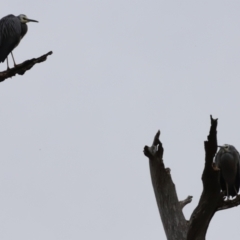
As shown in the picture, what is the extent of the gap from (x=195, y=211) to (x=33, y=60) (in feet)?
10.6

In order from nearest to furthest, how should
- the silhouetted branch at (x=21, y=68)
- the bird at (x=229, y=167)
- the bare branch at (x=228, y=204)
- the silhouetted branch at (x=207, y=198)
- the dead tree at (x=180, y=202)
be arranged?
the silhouetted branch at (x=207, y=198)
the dead tree at (x=180, y=202)
the bare branch at (x=228, y=204)
the silhouetted branch at (x=21, y=68)
the bird at (x=229, y=167)

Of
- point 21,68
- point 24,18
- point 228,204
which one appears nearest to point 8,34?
point 24,18

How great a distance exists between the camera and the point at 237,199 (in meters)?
9.62

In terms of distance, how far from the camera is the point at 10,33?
1268 centimetres

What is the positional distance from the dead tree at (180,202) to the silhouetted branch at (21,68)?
2.15m

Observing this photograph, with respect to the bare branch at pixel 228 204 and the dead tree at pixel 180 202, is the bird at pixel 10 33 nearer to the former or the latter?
the dead tree at pixel 180 202

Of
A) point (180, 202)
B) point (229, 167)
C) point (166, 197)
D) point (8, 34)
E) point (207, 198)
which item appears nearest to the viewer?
point (207, 198)

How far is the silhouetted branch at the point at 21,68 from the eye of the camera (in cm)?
988

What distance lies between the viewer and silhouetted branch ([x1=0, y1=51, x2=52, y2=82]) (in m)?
9.88

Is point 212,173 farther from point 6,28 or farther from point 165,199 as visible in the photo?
point 6,28

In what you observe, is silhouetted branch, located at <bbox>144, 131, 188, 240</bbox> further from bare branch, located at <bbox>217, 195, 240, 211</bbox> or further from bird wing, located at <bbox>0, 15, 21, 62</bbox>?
bird wing, located at <bbox>0, 15, 21, 62</bbox>

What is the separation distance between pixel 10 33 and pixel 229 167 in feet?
15.5

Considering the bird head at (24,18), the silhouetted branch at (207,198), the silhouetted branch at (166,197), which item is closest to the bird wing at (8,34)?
the bird head at (24,18)

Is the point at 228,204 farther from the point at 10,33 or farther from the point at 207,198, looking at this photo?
the point at 10,33
